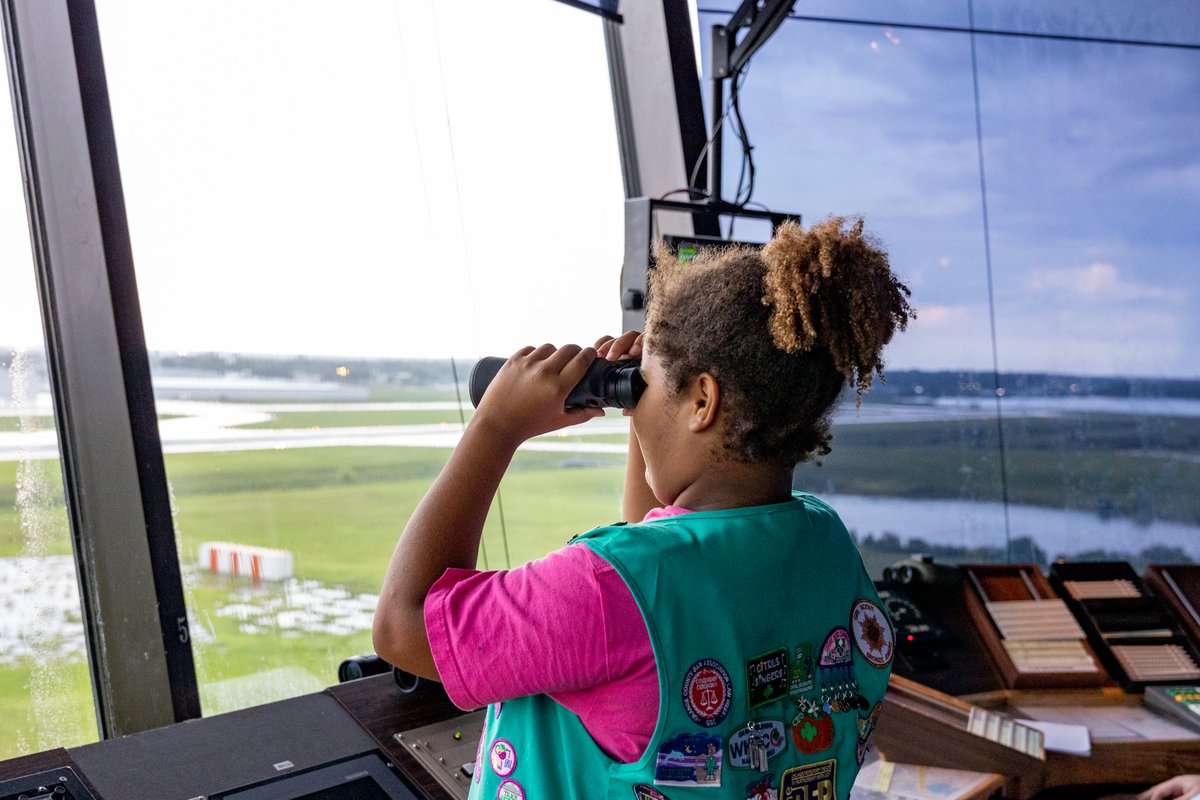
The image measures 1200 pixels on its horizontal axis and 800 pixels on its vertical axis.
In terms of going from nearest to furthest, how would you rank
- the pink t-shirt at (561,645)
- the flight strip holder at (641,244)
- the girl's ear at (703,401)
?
the pink t-shirt at (561,645)
the girl's ear at (703,401)
the flight strip holder at (641,244)

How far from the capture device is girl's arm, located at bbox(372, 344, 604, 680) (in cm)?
91

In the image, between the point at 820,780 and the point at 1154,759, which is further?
the point at 1154,759

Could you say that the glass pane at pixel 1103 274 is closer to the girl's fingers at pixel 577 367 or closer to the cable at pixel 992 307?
the cable at pixel 992 307

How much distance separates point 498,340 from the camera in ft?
8.98

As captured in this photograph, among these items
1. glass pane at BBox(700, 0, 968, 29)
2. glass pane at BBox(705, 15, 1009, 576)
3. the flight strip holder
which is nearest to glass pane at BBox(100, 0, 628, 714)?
the flight strip holder

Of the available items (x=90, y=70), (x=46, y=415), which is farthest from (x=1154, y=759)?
(x=90, y=70)

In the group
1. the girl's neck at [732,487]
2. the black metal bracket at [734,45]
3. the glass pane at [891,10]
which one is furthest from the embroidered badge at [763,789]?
the glass pane at [891,10]

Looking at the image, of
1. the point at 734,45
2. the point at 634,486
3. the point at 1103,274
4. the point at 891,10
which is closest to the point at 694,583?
the point at 634,486

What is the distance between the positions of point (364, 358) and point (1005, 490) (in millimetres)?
2183

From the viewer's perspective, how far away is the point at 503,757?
0.94m

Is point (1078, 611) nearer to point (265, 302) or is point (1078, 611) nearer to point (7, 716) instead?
point (265, 302)

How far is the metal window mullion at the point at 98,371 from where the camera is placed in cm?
179

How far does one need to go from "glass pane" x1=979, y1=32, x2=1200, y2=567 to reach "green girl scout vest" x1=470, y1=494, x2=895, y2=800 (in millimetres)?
2630

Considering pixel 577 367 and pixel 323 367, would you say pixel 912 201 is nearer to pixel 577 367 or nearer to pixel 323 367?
pixel 323 367
